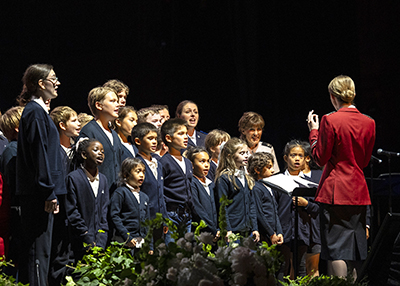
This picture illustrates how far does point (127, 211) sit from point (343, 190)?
151cm

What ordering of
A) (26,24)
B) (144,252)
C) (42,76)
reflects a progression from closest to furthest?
(144,252), (42,76), (26,24)

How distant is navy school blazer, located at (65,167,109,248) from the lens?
3.58 metres

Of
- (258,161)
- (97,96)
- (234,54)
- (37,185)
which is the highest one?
(234,54)

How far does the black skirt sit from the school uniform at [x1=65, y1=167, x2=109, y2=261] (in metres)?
1.49

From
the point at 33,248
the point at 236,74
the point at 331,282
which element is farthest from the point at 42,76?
the point at 236,74

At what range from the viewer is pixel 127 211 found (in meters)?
3.89

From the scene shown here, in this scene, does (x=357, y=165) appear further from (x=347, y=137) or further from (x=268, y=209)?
(x=268, y=209)

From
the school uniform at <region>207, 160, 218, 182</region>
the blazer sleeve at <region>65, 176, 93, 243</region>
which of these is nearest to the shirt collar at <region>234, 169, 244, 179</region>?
the school uniform at <region>207, 160, 218, 182</region>

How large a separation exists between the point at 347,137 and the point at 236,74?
3718mm

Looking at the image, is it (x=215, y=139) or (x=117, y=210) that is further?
(x=215, y=139)

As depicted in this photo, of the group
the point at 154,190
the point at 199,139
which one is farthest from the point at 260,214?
the point at 199,139

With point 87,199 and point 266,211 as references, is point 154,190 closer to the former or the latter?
point 87,199

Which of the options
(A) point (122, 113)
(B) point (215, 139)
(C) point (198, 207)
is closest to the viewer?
(C) point (198, 207)

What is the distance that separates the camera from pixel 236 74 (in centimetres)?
711
